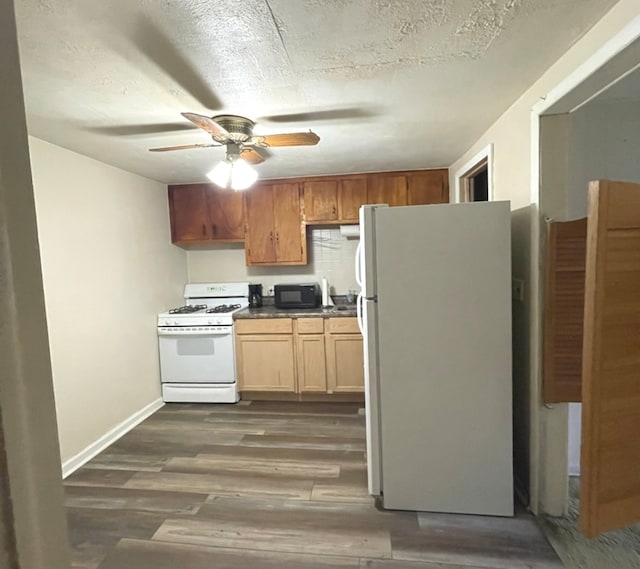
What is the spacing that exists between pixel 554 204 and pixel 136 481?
3023 mm

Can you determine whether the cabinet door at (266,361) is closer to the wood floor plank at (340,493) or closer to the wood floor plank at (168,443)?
the wood floor plank at (168,443)

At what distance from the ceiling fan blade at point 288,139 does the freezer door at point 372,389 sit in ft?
3.05

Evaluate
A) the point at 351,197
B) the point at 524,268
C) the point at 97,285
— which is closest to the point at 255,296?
the point at 351,197

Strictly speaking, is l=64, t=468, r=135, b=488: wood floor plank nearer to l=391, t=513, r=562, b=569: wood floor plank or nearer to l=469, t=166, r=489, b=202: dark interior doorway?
l=391, t=513, r=562, b=569: wood floor plank

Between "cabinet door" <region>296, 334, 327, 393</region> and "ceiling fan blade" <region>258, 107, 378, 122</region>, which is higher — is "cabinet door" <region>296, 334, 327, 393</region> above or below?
below

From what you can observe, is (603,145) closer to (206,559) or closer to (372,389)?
(372,389)

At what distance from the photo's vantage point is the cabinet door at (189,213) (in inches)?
159

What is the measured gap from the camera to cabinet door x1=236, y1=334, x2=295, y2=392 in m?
3.75

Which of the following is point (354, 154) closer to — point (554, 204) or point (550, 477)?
point (554, 204)

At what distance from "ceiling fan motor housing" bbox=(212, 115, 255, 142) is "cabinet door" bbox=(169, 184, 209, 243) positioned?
1.96 meters

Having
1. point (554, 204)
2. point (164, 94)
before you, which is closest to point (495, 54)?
point (554, 204)

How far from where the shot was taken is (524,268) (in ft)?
6.95

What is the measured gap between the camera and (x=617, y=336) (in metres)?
1.23

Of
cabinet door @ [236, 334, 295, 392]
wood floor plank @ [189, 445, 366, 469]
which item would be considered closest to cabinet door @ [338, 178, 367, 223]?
cabinet door @ [236, 334, 295, 392]
